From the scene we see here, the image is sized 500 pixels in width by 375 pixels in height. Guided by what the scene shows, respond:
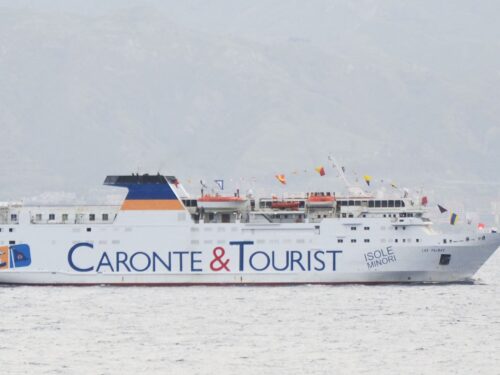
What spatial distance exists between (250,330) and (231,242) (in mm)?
17367

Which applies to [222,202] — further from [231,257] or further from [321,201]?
[321,201]

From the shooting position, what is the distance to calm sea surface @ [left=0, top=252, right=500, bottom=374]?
157 feet

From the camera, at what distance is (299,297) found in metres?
65.8

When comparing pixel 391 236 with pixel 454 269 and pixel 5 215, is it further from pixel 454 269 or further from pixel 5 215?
pixel 5 215

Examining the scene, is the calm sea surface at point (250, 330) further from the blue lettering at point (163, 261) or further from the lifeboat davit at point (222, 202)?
the lifeboat davit at point (222, 202)

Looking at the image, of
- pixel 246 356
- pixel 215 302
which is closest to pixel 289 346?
pixel 246 356

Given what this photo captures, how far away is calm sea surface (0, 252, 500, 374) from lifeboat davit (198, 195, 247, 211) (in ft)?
13.9

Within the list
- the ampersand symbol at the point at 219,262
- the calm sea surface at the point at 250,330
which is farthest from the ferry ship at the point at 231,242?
the calm sea surface at the point at 250,330

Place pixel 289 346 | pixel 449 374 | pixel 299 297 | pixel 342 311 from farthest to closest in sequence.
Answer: pixel 299 297 → pixel 342 311 → pixel 289 346 → pixel 449 374

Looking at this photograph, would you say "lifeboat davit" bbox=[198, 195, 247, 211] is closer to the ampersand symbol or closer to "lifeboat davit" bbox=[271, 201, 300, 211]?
"lifeboat davit" bbox=[271, 201, 300, 211]

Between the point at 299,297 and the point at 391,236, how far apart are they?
→ 7613mm

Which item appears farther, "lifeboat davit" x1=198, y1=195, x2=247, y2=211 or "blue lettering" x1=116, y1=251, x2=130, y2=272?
"lifeboat davit" x1=198, y1=195, x2=247, y2=211

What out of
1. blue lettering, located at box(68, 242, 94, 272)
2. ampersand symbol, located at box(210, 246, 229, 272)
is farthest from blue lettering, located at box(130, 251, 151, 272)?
ampersand symbol, located at box(210, 246, 229, 272)

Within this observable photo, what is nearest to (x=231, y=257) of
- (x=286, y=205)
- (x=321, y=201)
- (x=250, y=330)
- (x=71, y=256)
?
(x=286, y=205)
